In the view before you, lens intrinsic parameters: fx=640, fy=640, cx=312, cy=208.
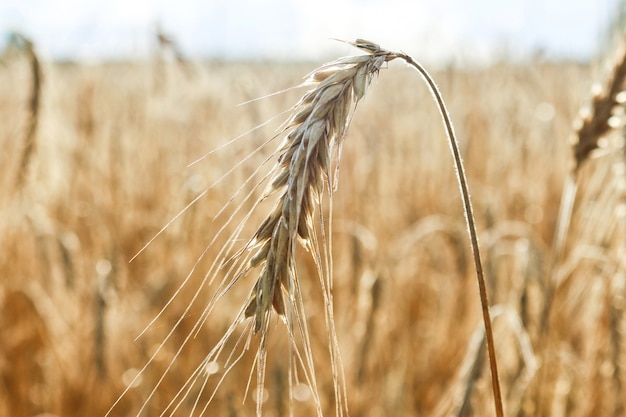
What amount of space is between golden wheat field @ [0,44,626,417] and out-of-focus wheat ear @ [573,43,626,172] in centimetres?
1

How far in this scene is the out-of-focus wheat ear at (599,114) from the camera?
67 cm

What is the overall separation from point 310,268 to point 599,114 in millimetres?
1192

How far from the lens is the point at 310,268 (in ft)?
5.90

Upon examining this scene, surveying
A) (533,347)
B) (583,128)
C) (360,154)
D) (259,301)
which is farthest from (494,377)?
(360,154)

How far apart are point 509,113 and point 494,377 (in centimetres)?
226

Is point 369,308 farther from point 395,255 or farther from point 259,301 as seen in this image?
point 259,301

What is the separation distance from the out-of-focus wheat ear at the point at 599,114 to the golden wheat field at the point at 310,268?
14 mm

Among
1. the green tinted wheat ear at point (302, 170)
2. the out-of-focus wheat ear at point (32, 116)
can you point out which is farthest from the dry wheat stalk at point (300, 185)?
the out-of-focus wheat ear at point (32, 116)

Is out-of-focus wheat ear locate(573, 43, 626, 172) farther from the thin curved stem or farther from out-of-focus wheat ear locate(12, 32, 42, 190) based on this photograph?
out-of-focus wheat ear locate(12, 32, 42, 190)

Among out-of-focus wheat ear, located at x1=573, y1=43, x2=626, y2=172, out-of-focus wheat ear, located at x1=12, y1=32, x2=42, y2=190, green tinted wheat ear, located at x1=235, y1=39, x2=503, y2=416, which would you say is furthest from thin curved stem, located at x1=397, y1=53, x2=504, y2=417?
out-of-focus wheat ear, located at x1=12, y1=32, x2=42, y2=190

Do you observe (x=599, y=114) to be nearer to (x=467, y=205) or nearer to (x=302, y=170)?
(x=467, y=205)

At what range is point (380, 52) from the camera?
386mm

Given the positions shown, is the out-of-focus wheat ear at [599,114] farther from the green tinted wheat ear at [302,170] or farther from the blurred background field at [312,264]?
the green tinted wheat ear at [302,170]

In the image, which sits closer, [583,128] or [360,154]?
[583,128]
